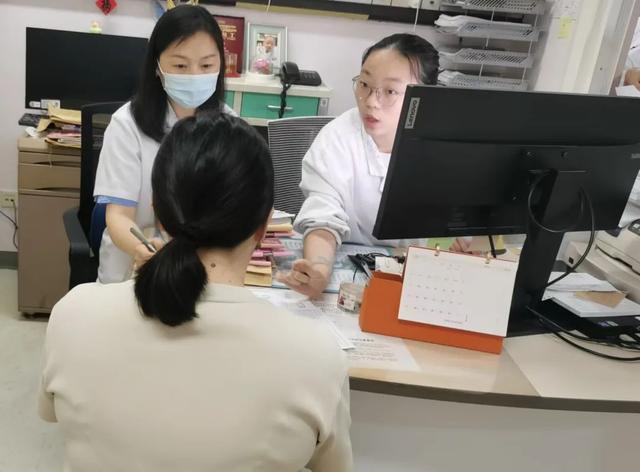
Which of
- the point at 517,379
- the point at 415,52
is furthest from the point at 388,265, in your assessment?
the point at 415,52

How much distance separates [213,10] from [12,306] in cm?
162

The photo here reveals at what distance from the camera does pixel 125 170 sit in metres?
1.72

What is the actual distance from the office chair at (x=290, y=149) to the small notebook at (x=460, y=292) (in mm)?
1084

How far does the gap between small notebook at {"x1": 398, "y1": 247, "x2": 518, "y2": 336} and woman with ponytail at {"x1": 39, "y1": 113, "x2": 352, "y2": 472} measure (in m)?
0.43

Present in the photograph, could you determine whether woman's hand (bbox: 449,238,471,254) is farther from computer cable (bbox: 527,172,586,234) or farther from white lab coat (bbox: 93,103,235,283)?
white lab coat (bbox: 93,103,235,283)

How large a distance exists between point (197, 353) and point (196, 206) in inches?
7.4

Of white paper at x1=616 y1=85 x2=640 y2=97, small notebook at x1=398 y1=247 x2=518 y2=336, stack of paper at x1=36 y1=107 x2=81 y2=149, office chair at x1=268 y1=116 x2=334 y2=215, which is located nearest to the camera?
small notebook at x1=398 y1=247 x2=518 y2=336

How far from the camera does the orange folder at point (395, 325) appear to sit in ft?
4.13

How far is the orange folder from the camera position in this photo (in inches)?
49.6

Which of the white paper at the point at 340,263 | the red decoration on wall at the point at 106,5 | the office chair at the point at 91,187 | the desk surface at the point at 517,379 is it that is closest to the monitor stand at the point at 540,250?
the desk surface at the point at 517,379

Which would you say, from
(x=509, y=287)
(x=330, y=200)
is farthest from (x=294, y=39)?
(x=509, y=287)

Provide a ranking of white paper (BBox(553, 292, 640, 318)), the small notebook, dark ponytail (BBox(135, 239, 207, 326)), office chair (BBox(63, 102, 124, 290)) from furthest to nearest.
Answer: office chair (BBox(63, 102, 124, 290)), white paper (BBox(553, 292, 640, 318)), the small notebook, dark ponytail (BBox(135, 239, 207, 326))

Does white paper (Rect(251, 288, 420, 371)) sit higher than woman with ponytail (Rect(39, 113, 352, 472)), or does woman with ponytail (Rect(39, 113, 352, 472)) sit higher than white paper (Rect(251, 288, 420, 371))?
woman with ponytail (Rect(39, 113, 352, 472))

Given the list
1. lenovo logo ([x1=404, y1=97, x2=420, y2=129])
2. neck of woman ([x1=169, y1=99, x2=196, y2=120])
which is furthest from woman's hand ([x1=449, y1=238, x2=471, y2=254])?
neck of woman ([x1=169, y1=99, x2=196, y2=120])
